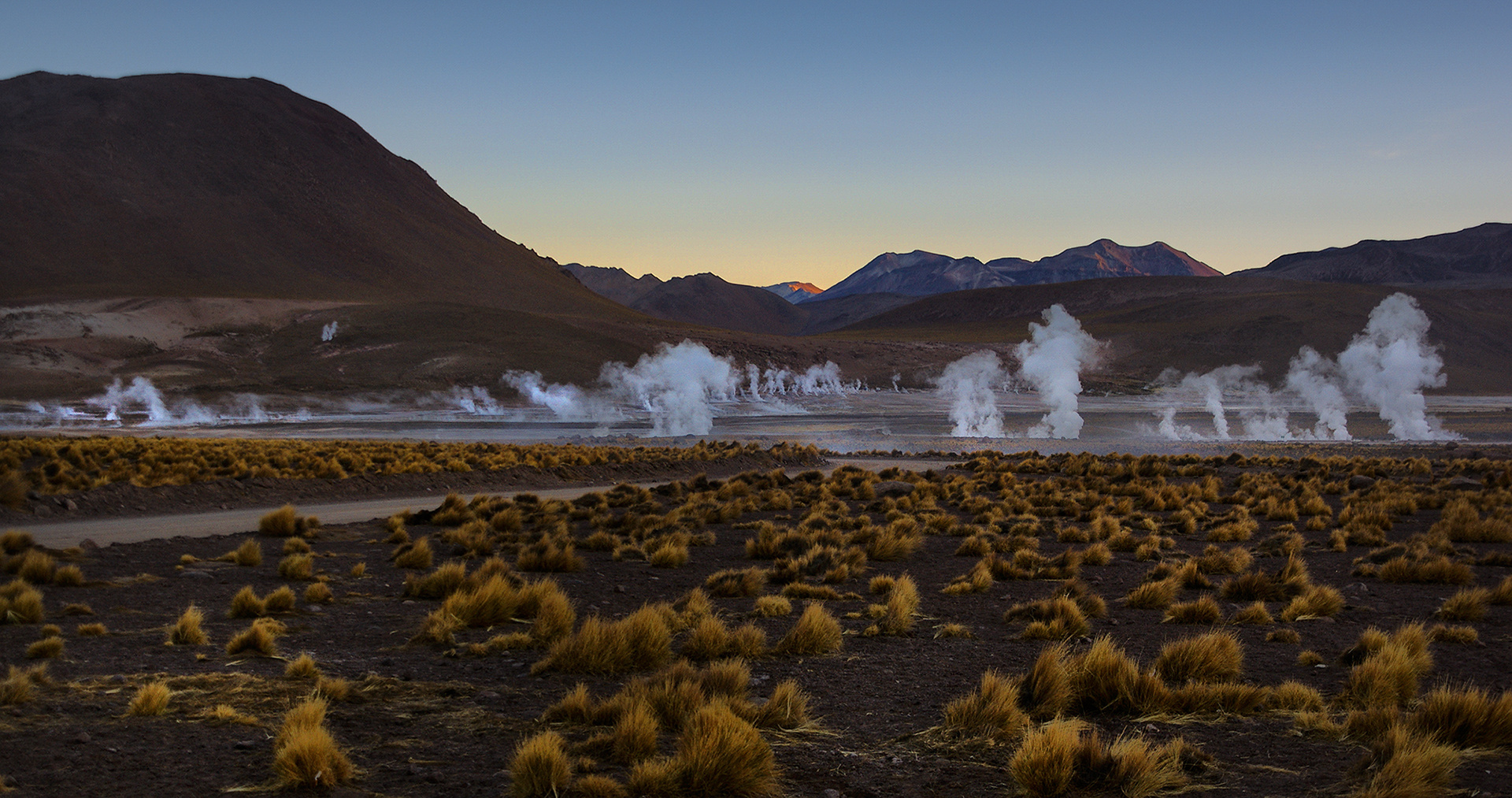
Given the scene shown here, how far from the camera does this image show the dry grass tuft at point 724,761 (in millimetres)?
5277

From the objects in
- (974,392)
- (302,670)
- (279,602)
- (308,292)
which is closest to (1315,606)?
(302,670)

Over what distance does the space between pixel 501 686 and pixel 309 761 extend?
92.3 inches

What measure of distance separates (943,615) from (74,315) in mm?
101213

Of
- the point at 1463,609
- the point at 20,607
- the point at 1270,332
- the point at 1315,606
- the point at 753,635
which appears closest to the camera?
the point at 753,635

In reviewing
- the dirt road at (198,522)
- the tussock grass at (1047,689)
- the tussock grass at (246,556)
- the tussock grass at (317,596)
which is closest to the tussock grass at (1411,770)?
the tussock grass at (1047,689)

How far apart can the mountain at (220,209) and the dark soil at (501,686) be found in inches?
4263

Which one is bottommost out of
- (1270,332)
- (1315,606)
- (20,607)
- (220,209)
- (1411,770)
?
(1315,606)

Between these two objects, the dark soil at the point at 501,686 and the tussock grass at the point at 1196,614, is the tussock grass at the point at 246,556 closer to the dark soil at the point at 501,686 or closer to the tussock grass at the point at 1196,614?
the dark soil at the point at 501,686

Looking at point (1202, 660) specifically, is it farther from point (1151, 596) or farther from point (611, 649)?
point (611, 649)

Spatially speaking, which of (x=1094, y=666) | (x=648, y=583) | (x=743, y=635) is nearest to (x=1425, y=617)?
(x=1094, y=666)

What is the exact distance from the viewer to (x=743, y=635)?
8.64m

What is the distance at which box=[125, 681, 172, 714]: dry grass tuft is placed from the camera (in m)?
6.67

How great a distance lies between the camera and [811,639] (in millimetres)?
8844

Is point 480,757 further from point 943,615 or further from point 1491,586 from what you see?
point 1491,586
